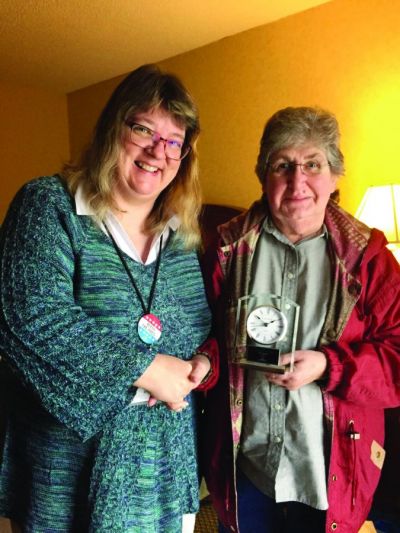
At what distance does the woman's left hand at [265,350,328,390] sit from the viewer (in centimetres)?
102

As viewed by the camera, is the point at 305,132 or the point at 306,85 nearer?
the point at 305,132

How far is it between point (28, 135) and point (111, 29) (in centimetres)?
136

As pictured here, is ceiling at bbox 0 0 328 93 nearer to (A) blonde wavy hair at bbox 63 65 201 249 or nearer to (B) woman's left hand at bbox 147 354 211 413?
(A) blonde wavy hair at bbox 63 65 201 249

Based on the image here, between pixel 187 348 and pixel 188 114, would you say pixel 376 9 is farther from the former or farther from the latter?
pixel 187 348

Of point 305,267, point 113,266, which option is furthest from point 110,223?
point 305,267

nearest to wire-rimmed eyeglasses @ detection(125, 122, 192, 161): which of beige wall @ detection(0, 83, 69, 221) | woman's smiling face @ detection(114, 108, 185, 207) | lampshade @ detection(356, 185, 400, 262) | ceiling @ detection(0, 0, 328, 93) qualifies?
woman's smiling face @ detection(114, 108, 185, 207)

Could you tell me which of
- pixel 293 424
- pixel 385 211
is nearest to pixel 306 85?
pixel 385 211

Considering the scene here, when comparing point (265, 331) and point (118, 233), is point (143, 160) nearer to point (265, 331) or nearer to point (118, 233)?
point (118, 233)

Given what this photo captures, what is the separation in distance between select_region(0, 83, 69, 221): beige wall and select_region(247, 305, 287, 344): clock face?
9.77ft

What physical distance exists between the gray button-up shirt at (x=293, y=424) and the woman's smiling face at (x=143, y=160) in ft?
1.24

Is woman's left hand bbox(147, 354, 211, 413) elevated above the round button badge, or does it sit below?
below

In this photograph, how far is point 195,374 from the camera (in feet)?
3.27

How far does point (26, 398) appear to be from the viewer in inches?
38.4

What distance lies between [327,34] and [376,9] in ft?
0.82
